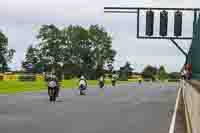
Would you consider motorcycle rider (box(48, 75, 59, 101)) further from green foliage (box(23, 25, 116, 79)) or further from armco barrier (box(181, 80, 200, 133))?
green foliage (box(23, 25, 116, 79))

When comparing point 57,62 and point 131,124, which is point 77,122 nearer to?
point 131,124

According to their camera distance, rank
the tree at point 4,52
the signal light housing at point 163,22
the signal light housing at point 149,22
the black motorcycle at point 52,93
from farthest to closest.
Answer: the tree at point 4,52 → the black motorcycle at point 52,93 → the signal light housing at point 163,22 → the signal light housing at point 149,22

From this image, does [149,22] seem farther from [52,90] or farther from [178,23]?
[52,90]

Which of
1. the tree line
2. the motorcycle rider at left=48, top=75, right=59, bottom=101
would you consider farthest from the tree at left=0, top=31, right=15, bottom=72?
the motorcycle rider at left=48, top=75, right=59, bottom=101

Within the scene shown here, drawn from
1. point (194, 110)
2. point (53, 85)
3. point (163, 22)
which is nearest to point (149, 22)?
point (163, 22)

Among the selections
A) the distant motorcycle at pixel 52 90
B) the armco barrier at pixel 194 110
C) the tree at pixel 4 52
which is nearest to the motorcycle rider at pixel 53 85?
the distant motorcycle at pixel 52 90

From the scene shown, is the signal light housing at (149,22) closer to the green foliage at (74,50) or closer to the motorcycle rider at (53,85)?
the motorcycle rider at (53,85)

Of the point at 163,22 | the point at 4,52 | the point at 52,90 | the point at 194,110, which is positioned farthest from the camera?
the point at 4,52

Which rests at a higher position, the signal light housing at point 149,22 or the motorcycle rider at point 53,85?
the signal light housing at point 149,22

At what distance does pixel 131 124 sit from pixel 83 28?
5404 inches

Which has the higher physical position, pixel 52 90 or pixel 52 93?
pixel 52 90

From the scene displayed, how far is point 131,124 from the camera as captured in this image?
18.3m

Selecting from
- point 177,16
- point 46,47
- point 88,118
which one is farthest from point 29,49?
point 88,118

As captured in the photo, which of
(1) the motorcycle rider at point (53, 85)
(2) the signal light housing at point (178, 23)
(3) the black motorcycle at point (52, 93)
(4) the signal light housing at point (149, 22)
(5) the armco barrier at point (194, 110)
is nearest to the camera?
(5) the armco barrier at point (194, 110)
